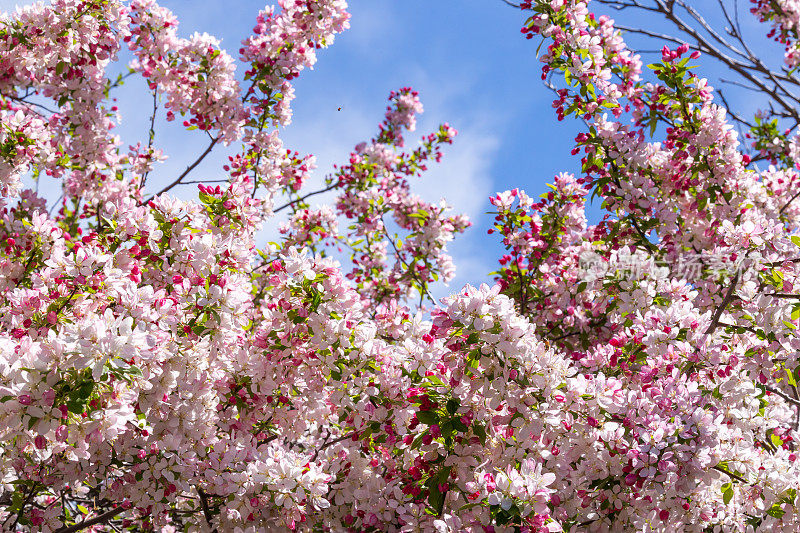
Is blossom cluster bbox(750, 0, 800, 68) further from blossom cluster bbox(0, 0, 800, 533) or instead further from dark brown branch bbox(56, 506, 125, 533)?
dark brown branch bbox(56, 506, 125, 533)

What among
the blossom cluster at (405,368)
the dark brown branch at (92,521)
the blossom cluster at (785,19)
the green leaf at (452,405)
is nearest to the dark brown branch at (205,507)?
the blossom cluster at (405,368)

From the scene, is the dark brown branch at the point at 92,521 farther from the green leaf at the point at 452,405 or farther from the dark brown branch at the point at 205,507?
the green leaf at the point at 452,405

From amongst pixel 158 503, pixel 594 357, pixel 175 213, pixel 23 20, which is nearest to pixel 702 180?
pixel 594 357

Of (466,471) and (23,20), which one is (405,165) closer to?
(23,20)

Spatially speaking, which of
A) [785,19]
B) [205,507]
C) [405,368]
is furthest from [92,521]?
[785,19]

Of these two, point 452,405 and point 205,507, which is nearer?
point 452,405

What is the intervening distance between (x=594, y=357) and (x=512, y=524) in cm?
143

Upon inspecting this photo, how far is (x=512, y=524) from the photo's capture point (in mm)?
2627

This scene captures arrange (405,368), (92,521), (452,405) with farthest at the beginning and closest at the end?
(92,521), (405,368), (452,405)

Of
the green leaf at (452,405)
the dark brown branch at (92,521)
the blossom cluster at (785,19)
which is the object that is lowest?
the dark brown branch at (92,521)

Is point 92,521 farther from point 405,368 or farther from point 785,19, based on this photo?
point 785,19

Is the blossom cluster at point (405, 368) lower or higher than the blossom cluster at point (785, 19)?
lower

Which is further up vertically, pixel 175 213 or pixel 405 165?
pixel 405 165

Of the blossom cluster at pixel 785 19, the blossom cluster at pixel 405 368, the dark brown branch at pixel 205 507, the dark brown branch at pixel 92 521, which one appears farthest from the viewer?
the blossom cluster at pixel 785 19
